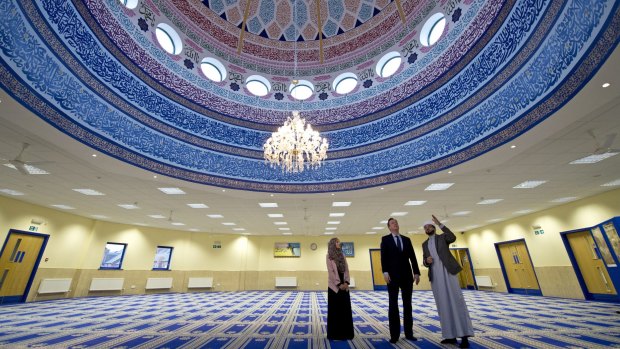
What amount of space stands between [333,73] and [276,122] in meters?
2.70


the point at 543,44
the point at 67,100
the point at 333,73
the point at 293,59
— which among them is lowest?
the point at 67,100

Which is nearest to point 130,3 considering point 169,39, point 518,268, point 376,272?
point 169,39

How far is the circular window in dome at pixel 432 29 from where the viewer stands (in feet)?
23.2

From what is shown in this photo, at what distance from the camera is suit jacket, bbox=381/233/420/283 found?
302 centimetres

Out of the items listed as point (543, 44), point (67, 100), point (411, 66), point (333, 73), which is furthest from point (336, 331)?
point (333, 73)

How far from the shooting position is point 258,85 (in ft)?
28.9

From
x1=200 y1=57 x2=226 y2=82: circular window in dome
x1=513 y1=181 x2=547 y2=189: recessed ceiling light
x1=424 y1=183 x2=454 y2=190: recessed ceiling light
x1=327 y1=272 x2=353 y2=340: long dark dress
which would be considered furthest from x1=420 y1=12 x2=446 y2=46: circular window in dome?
x1=327 y1=272 x2=353 y2=340: long dark dress

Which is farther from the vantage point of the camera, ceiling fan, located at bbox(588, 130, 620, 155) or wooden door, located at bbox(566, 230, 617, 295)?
wooden door, located at bbox(566, 230, 617, 295)

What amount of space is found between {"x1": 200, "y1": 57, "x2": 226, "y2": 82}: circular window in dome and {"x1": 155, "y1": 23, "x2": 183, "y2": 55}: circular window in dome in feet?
2.60

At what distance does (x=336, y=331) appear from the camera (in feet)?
10.1

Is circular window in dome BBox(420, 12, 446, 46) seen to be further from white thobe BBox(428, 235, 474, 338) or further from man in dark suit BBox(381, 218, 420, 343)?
white thobe BBox(428, 235, 474, 338)

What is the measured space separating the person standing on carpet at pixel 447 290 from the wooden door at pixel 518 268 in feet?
31.5

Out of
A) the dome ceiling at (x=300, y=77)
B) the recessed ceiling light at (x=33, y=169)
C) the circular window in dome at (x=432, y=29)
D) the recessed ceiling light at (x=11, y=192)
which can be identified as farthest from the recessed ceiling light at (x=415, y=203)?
the recessed ceiling light at (x=11, y=192)

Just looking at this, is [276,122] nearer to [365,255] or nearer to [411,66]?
[411,66]
